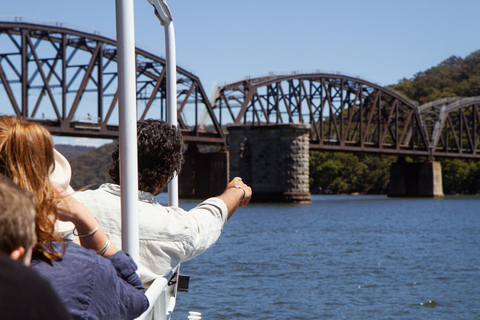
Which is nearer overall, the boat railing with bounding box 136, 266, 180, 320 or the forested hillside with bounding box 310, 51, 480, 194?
the boat railing with bounding box 136, 266, 180, 320

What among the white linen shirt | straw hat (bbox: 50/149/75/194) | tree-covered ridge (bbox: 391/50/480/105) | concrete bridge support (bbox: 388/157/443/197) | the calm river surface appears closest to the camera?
straw hat (bbox: 50/149/75/194)

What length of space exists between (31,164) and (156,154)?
1.13 m

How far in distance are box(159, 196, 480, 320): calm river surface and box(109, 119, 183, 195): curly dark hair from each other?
827cm

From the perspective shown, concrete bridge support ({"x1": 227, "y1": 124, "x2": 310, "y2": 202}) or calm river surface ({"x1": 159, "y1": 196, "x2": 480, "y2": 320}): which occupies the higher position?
concrete bridge support ({"x1": 227, "y1": 124, "x2": 310, "y2": 202})

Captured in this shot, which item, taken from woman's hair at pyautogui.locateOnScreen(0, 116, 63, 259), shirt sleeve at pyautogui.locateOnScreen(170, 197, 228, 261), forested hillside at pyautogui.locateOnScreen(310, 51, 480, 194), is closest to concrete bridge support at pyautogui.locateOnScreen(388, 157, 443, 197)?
forested hillside at pyautogui.locateOnScreen(310, 51, 480, 194)

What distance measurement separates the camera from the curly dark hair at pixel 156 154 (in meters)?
2.97

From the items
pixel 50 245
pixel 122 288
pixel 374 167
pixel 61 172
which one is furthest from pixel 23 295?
pixel 374 167

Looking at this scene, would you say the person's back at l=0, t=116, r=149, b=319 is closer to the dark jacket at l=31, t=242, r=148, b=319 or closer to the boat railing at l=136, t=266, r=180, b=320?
the dark jacket at l=31, t=242, r=148, b=319

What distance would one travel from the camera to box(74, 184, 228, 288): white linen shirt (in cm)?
280

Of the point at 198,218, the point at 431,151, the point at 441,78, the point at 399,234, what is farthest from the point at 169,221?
the point at 441,78

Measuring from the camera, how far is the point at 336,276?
15.2 metres

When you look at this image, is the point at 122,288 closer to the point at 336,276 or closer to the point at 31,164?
the point at 31,164

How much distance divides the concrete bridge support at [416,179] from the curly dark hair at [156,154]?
78008 millimetres

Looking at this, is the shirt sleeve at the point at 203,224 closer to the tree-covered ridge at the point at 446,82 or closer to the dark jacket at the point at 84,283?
the dark jacket at the point at 84,283
